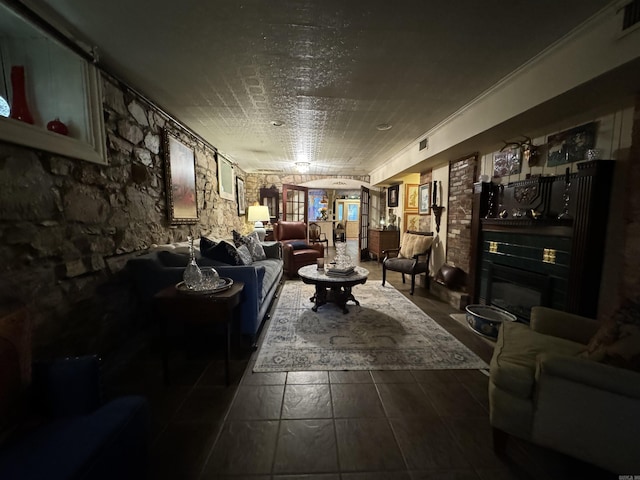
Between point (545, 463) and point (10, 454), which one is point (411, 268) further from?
point (10, 454)

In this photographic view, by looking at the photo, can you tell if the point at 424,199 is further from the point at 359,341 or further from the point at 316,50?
the point at 316,50

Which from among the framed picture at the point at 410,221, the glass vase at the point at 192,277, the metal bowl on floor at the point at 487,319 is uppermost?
the framed picture at the point at 410,221

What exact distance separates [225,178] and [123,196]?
2766 mm

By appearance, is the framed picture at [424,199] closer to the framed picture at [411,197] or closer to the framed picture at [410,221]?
the framed picture at [410,221]

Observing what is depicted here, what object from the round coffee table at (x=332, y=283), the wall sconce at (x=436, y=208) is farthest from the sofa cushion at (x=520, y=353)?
the wall sconce at (x=436, y=208)

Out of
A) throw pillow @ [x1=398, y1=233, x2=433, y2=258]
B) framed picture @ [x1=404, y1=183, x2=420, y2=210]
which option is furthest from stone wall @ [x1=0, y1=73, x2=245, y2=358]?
framed picture @ [x1=404, y1=183, x2=420, y2=210]

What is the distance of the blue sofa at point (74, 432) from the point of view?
28.7 inches

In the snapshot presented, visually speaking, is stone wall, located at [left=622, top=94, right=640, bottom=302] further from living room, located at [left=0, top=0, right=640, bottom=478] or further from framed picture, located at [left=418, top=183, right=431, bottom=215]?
framed picture, located at [left=418, top=183, right=431, bottom=215]

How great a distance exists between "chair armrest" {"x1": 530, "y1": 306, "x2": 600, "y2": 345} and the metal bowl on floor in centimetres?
71

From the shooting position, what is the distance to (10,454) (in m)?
0.75

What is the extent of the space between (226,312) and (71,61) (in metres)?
2.02

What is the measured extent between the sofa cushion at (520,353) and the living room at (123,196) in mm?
528

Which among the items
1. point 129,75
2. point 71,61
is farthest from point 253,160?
point 71,61

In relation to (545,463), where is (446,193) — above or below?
above
